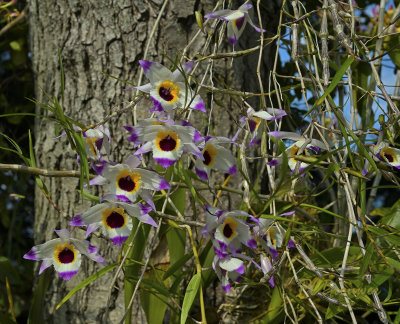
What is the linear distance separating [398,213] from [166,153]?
68cm

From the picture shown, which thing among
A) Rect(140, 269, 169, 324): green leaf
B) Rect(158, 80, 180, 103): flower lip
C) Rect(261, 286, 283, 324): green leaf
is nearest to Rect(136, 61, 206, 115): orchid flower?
Rect(158, 80, 180, 103): flower lip

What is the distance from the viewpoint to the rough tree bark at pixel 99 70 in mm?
1451

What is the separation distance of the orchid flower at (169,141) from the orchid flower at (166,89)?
0.03 meters

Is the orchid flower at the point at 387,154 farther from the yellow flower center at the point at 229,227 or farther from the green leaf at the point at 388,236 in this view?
the yellow flower center at the point at 229,227

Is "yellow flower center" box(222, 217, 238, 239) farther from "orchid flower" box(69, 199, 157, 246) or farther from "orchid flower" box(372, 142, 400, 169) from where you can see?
"orchid flower" box(372, 142, 400, 169)

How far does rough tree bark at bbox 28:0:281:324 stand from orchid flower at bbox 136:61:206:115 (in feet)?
1.71

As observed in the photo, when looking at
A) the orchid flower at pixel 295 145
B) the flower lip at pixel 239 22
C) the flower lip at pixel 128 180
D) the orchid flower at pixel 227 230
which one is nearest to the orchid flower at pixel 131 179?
the flower lip at pixel 128 180

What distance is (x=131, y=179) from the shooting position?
3.07ft

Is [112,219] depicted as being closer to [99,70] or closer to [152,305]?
[152,305]

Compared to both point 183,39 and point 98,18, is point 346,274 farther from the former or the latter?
point 98,18

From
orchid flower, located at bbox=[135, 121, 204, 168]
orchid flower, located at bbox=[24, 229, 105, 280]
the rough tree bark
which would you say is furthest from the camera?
the rough tree bark

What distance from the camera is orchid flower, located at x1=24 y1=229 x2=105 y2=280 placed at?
1.00 m

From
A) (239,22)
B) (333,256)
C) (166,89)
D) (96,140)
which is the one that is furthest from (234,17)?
(333,256)

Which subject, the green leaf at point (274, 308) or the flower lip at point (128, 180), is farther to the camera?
the green leaf at point (274, 308)
